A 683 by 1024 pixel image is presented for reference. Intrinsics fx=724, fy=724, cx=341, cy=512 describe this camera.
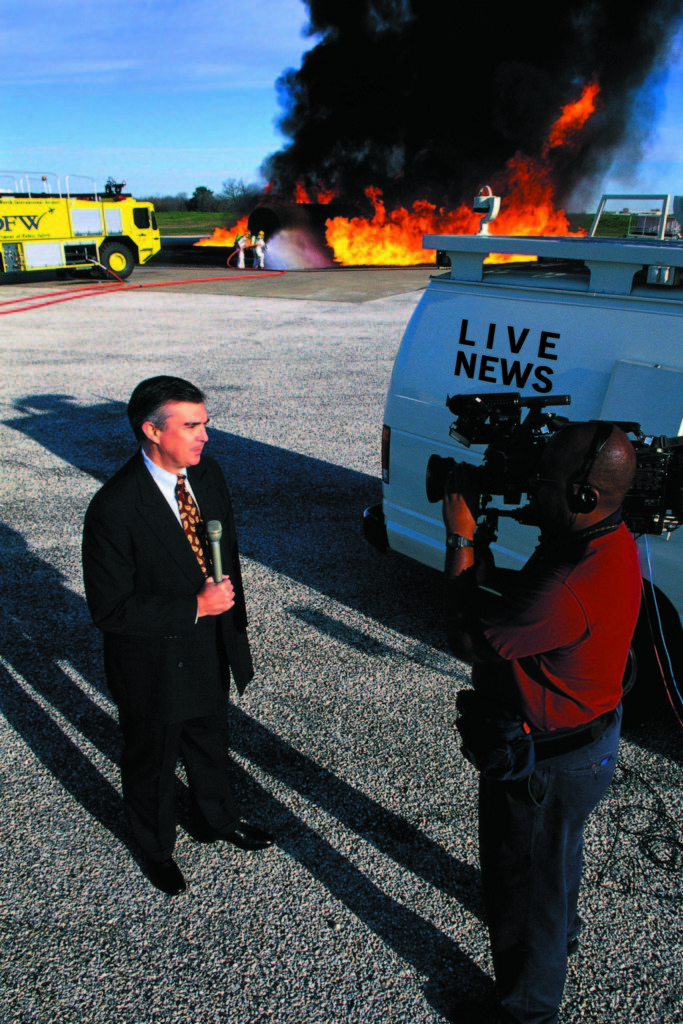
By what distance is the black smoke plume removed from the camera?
3122 cm

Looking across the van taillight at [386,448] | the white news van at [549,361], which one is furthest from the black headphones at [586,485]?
the van taillight at [386,448]

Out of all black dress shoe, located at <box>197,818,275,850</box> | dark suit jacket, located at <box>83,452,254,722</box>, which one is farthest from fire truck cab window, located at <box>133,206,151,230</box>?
black dress shoe, located at <box>197,818,275,850</box>

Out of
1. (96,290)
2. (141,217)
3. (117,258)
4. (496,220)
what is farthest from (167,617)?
(496,220)

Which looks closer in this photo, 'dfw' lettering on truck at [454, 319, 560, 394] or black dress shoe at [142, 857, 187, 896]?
black dress shoe at [142, 857, 187, 896]

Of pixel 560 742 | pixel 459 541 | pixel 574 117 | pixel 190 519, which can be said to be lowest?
pixel 560 742

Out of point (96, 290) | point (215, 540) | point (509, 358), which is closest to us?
point (215, 540)

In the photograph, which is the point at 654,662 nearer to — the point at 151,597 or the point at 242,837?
the point at 242,837

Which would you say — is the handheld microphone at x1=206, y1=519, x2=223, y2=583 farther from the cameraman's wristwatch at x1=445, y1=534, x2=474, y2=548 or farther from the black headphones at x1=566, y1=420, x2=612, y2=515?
the black headphones at x1=566, y1=420, x2=612, y2=515

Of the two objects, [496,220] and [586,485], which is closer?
[586,485]

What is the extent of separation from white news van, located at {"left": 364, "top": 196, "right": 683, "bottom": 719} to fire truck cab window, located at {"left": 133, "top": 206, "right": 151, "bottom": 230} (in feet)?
78.6

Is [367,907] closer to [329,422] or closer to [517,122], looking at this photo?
[329,422]

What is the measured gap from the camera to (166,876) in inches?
117

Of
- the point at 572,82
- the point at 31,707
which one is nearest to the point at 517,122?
the point at 572,82

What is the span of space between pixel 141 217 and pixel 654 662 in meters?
26.4
